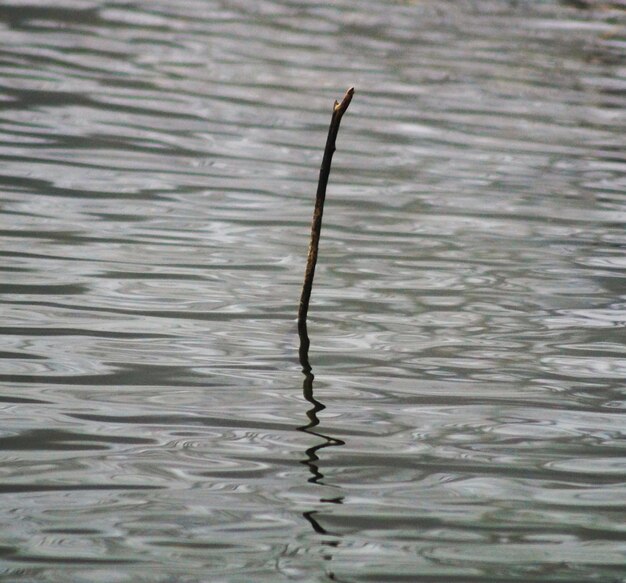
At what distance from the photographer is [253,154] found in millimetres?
5109

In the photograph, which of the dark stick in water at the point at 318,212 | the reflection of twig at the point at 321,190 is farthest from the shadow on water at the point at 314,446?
the reflection of twig at the point at 321,190

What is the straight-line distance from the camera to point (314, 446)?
8.16ft

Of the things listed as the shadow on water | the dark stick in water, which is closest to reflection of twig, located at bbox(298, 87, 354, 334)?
the dark stick in water

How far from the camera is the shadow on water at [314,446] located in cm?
213

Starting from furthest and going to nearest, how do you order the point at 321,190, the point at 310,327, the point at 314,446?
1. the point at 310,327
2. the point at 321,190
3. the point at 314,446

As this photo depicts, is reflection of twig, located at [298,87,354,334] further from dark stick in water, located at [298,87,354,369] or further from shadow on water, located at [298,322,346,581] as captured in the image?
shadow on water, located at [298,322,346,581]

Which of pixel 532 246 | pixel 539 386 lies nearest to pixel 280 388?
pixel 539 386

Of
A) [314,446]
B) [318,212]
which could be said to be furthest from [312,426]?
[318,212]

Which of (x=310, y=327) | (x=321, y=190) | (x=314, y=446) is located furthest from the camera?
(x=310, y=327)

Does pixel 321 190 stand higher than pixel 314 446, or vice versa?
pixel 321 190

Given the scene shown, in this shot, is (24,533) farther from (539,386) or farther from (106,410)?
(539,386)

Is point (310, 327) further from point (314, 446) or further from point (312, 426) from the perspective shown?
point (314, 446)

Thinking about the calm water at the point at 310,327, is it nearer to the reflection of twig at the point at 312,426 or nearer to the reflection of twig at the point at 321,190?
the reflection of twig at the point at 312,426

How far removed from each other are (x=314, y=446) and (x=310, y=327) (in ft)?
2.43
